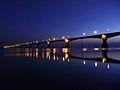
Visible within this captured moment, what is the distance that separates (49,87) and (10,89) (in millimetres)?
1493

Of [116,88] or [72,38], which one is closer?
[116,88]

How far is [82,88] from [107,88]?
93cm

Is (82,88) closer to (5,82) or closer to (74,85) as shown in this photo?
(74,85)

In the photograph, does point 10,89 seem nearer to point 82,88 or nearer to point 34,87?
point 34,87

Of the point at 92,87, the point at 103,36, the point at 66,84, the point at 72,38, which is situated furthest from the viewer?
the point at 72,38

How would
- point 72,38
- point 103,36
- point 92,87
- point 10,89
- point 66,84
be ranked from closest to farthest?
point 10,89
point 92,87
point 66,84
point 103,36
point 72,38

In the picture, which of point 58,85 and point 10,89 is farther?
point 58,85

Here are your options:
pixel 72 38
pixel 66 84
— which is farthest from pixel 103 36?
pixel 66 84

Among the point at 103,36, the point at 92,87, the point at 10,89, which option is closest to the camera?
the point at 10,89

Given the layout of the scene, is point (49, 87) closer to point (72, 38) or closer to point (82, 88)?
point (82, 88)

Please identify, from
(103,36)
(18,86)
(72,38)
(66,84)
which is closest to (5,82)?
(18,86)

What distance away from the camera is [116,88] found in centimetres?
905

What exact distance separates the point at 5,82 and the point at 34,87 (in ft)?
5.64

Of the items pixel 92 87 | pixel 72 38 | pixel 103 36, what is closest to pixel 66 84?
pixel 92 87
